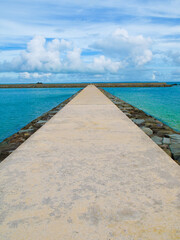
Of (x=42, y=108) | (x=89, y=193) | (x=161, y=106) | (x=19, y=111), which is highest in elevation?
(x=89, y=193)

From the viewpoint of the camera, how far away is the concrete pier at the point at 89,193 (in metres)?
1.24

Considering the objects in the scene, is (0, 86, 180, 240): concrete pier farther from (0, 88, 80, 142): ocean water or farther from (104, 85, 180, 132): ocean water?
(104, 85, 180, 132): ocean water

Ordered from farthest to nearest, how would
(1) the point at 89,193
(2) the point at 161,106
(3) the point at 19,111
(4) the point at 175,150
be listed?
1. (2) the point at 161,106
2. (3) the point at 19,111
3. (4) the point at 175,150
4. (1) the point at 89,193

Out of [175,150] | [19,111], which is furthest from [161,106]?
[175,150]

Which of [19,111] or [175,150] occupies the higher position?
[175,150]

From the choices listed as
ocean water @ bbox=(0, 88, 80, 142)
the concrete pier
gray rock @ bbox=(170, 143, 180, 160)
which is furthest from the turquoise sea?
the concrete pier

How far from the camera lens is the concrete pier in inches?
48.8

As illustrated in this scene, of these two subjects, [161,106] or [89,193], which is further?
[161,106]

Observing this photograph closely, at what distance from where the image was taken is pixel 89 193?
1.61 metres

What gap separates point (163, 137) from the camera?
4102 mm

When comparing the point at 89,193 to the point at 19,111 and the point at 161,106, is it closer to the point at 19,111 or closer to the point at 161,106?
the point at 19,111

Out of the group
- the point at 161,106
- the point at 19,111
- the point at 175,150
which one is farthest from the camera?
the point at 161,106

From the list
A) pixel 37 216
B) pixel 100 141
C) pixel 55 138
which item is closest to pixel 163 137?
pixel 100 141

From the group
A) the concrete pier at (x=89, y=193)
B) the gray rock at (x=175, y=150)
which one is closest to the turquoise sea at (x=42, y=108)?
the gray rock at (x=175, y=150)
